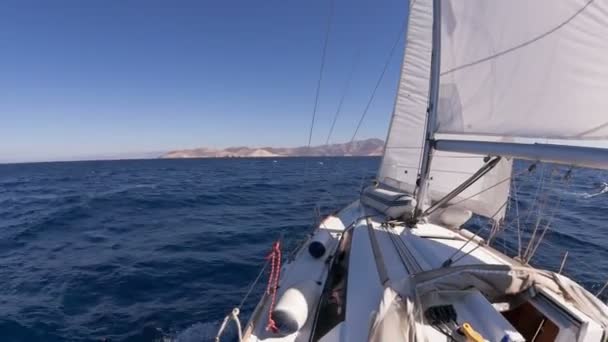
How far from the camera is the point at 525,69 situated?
2711 millimetres

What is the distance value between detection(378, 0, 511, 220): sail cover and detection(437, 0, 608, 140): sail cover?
337 cm

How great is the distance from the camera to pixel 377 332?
6.63ft

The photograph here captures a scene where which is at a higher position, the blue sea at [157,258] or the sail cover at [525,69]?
the sail cover at [525,69]

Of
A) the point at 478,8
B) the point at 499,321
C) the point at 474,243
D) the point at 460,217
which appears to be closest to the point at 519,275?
the point at 499,321

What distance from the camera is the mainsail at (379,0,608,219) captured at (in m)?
2.27

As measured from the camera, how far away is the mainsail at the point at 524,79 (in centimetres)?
227

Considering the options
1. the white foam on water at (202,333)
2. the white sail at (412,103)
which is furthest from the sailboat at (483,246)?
the white sail at (412,103)

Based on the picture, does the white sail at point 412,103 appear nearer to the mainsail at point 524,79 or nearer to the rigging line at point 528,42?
the mainsail at point 524,79

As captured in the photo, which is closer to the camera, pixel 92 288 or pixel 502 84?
pixel 502 84

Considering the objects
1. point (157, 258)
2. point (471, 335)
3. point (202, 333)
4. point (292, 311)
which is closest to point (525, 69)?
point (471, 335)

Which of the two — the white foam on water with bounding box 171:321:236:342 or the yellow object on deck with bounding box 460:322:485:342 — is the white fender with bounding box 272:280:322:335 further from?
the white foam on water with bounding box 171:321:236:342

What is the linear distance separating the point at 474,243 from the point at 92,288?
8041 mm

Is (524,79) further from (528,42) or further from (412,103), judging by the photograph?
(412,103)

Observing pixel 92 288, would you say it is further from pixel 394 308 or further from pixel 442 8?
pixel 442 8
